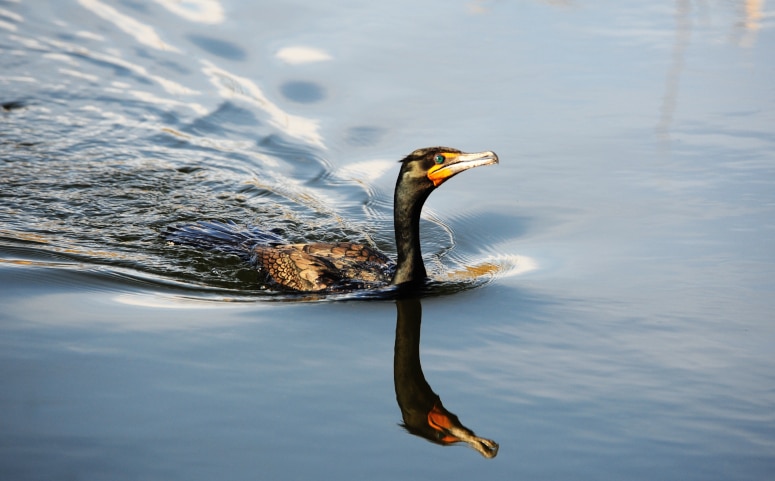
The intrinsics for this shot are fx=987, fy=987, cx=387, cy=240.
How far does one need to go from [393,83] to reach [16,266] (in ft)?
19.1

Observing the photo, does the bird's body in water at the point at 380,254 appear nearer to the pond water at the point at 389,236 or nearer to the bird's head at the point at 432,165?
the bird's head at the point at 432,165

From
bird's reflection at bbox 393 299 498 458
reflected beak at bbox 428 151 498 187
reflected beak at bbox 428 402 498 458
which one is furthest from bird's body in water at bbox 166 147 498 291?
reflected beak at bbox 428 402 498 458

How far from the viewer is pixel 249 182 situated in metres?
10.3

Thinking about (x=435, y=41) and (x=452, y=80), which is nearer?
(x=452, y=80)

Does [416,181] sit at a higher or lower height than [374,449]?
higher

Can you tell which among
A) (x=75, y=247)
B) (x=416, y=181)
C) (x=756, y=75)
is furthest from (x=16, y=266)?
(x=756, y=75)

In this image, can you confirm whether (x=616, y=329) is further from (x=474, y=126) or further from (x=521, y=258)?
(x=474, y=126)

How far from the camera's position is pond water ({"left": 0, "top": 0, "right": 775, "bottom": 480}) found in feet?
16.7

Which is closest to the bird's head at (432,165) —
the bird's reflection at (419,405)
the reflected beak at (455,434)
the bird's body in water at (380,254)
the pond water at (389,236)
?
the bird's body in water at (380,254)

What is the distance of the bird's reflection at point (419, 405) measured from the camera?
510 centimetres

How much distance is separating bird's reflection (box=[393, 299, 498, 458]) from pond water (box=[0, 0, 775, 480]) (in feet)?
0.08

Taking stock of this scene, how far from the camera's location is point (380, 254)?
821cm

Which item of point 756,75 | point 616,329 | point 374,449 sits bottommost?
point 374,449

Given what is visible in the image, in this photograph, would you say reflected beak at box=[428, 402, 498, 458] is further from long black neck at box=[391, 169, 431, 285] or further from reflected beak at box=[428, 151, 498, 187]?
long black neck at box=[391, 169, 431, 285]
